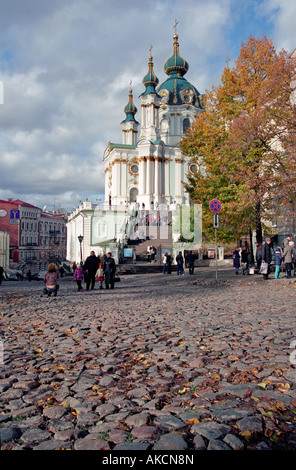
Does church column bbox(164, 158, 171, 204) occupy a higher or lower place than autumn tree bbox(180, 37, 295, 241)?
higher

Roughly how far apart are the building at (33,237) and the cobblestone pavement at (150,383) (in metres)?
71.1

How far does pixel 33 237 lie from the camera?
9138 cm

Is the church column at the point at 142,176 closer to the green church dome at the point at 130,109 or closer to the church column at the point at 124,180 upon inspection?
the church column at the point at 124,180

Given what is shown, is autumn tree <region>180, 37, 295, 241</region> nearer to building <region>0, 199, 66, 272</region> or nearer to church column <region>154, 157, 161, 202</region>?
church column <region>154, 157, 161, 202</region>

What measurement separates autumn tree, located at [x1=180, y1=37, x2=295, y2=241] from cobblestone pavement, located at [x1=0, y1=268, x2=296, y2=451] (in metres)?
10.5

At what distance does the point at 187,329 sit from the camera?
7.07 metres

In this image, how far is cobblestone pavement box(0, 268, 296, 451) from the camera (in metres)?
2.97

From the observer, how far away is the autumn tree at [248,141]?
17297mm

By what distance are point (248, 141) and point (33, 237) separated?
79587 millimetres

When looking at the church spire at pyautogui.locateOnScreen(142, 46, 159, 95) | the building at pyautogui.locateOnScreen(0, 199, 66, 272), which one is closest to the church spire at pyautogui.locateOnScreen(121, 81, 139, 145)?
the church spire at pyautogui.locateOnScreen(142, 46, 159, 95)

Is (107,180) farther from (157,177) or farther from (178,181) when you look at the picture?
(178,181)

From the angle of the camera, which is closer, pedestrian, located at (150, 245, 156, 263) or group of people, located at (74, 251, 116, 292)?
group of people, located at (74, 251, 116, 292)

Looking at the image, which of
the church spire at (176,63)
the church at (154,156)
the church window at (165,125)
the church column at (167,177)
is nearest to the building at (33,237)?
the church at (154,156)

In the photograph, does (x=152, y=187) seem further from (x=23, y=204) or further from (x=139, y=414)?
(x=139, y=414)
